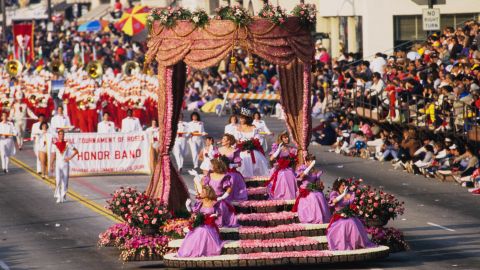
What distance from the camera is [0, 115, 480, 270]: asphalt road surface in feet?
111

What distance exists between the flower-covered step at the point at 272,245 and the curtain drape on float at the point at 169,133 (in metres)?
3.37

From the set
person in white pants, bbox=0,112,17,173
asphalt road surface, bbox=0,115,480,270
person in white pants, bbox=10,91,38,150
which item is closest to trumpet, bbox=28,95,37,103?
person in white pants, bbox=10,91,38,150

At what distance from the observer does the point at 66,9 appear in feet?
434

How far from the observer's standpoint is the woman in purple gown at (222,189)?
112 ft

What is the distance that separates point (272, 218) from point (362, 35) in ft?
107

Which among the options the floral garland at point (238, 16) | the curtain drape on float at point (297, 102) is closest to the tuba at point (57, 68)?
the curtain drape on float at point (297, 102)

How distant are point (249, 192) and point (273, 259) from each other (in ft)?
16.8

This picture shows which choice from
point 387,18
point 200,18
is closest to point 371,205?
point 200,18

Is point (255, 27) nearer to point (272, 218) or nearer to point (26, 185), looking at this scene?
point (272, 218)

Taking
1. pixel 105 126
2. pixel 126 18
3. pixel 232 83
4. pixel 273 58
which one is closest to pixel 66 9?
pixel 126 18

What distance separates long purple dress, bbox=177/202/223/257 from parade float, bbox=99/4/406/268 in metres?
0.17

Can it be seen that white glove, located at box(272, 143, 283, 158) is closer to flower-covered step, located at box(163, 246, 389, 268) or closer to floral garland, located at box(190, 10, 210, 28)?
floral garland, located at box(190, 10, 210, 28)

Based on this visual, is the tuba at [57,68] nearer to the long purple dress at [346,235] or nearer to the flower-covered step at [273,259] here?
the flower-covered step at [273,259]

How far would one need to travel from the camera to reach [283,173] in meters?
37.2
